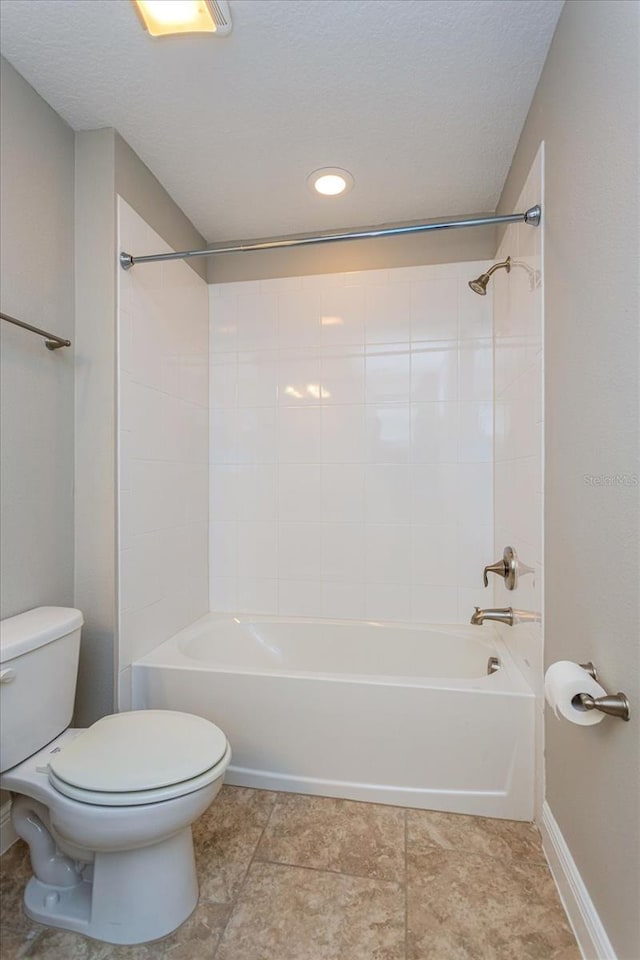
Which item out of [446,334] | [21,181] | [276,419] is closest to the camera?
[21,181]

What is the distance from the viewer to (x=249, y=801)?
5.45 ft

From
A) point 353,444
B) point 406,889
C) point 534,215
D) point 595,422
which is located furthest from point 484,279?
point 406,889

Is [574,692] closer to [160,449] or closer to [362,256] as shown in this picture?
[160,449]

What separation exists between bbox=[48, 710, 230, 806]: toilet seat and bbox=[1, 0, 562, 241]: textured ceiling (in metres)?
1.97

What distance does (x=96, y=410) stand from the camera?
5.47 feet

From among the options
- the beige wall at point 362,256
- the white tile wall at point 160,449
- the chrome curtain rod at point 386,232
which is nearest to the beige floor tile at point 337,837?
the white tile wall at point 160,449

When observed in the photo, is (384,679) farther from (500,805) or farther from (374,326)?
(374,326)

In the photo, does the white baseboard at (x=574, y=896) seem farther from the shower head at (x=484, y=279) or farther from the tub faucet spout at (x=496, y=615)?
the shower head at (x=484, y=279)

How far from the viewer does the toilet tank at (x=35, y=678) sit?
121cm

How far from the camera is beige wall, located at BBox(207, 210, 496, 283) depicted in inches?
86.8

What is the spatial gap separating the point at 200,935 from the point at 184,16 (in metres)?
2.36

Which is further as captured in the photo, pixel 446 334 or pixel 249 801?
pixel 446 334

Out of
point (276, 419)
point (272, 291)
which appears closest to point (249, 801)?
point (276, 419)

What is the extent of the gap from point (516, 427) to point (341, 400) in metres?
0.89
